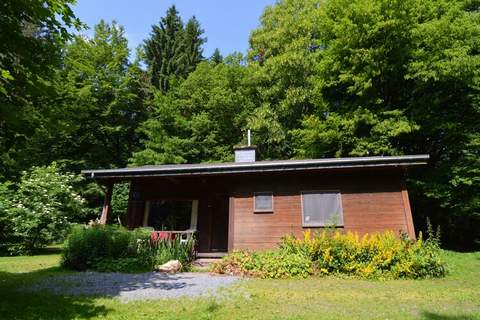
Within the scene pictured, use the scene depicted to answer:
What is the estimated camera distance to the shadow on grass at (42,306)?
5125 millimetres

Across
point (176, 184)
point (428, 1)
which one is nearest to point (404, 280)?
point (176, 184)

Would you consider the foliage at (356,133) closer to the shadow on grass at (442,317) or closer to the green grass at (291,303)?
the green grass at (291,303)

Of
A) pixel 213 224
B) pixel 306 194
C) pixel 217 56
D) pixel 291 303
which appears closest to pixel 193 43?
pixel 217 56

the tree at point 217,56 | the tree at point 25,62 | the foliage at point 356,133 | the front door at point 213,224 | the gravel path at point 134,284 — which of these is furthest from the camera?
the tree at point 217,56

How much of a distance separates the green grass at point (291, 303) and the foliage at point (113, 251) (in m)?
2.01

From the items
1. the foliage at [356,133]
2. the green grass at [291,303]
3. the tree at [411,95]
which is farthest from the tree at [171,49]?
the green grass at [291,303]

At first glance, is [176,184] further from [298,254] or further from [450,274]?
[450,274]

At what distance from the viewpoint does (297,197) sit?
36.3 feet

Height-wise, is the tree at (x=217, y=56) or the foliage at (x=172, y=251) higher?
the tree at (x=217, y=56)

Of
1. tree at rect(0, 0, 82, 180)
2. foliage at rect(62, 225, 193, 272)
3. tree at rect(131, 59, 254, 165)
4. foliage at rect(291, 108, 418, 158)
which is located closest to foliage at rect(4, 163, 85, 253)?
foliage at rect(62, 225, 193, 272)

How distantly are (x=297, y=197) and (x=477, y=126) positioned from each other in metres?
10.4

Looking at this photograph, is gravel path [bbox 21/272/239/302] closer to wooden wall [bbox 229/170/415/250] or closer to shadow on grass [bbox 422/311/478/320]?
wooden wall [bbox 229/170/415/250]

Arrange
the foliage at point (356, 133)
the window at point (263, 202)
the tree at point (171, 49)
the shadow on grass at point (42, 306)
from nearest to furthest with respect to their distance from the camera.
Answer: the shadow on grass at point (42, 306), the window at point (263, 202), the foliage at point (356, 133), the tree at point (171, 49)

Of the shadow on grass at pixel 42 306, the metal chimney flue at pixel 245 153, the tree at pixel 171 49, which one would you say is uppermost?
the tree at pixel 171 49
